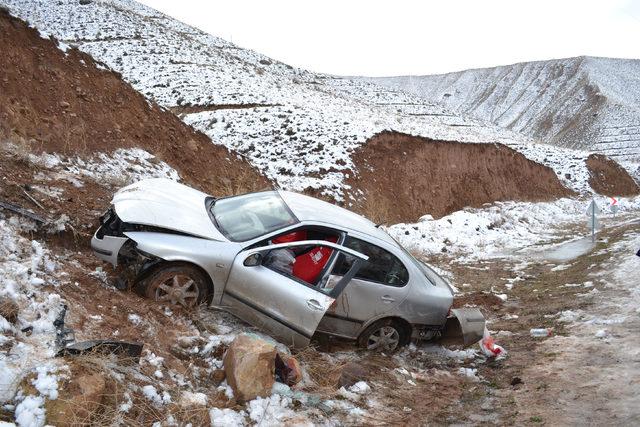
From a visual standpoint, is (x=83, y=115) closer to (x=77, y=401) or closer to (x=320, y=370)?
(x=320, y=370)

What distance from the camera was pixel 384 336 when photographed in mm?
5781

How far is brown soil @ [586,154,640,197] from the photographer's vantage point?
32875 millimetres

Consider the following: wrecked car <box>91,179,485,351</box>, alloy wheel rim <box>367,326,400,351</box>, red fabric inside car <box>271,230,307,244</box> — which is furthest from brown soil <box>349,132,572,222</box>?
red fabric inside car <box>271,230,307,244</box>

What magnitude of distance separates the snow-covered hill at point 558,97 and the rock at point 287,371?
180ft

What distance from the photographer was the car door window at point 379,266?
5.54 metres

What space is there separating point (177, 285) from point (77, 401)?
6.21 ft

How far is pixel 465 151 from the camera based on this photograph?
2355 centimetres

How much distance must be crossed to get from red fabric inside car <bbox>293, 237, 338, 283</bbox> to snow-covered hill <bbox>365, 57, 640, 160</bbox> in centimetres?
5385

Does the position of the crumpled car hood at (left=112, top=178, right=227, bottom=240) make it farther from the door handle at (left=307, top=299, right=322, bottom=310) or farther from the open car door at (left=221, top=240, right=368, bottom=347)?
the door handle at (left=307, top=299, right=322, bottom=310)

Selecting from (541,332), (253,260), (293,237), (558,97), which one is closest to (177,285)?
(253,260)

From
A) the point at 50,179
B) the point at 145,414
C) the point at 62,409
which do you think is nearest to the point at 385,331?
the point at 145,414

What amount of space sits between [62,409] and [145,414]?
566 millimetres

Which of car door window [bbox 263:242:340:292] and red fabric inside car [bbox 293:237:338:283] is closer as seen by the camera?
car door window [bbox 263:242:340:292]

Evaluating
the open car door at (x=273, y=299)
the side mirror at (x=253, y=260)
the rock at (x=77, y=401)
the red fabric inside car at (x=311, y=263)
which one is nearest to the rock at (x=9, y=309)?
the rock at (x=77, y=401)
